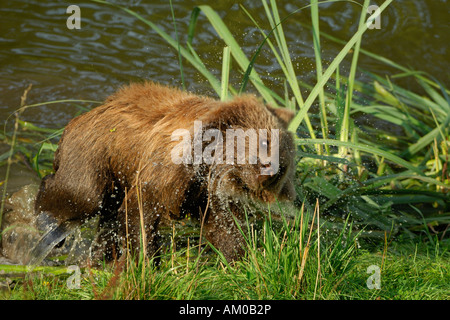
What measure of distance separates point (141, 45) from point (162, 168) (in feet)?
13.9

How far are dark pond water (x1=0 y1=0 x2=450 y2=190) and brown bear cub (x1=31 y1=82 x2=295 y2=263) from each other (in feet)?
7.86

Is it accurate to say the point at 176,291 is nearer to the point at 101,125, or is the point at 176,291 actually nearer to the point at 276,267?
the point at 276,267

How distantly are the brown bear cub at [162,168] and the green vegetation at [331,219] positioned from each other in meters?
0.21

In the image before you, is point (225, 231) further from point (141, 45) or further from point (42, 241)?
point (141, 45)

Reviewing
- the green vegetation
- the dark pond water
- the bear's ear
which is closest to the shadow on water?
the green vegetation

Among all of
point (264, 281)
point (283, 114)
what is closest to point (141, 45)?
point (283, 114)

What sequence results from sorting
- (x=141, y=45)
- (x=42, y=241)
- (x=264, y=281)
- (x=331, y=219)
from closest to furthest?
(x=264, y=281) → (x=42, y=241) → (x=331, y=219) → (x=141, y=45)

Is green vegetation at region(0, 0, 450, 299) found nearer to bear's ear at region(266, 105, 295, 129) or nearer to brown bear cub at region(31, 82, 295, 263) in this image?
brown bear cub at region(31, 82, 295, 263)

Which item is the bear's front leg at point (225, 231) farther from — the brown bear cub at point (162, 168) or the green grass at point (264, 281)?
→ the green grass at point (264, 281)

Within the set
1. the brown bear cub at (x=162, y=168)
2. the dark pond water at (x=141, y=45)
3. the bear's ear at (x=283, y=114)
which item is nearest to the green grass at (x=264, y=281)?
the brown bear cub at (x=162, y=168)

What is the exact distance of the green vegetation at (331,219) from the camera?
10.2 feet

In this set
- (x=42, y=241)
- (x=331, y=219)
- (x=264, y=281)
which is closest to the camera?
(x=264, y=281)

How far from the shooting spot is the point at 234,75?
707cm

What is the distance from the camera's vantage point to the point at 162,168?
3.49 metres
